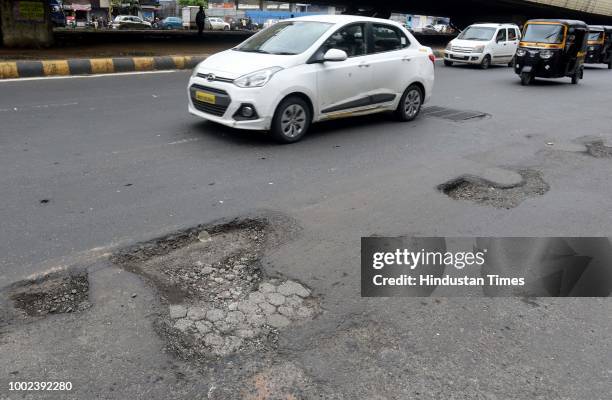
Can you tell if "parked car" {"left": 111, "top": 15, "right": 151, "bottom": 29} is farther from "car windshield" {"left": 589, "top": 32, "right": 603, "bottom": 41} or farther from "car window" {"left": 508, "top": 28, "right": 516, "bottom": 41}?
"car windshield" {"left": 589, "top": 32, "right": 603, "bottom": 41}

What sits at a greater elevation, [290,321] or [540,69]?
[540,69]

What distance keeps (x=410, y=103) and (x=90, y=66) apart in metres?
8.21

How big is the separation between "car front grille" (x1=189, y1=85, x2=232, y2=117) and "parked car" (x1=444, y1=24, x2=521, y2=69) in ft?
48.2

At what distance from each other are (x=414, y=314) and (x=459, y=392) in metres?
0.75

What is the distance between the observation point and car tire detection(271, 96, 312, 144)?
274 inches

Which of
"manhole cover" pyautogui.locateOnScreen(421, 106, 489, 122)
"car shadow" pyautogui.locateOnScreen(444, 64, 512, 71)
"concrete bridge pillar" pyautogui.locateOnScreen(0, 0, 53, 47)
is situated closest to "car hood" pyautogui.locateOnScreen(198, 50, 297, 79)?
Result: "manhole cover" pyautogui.locateOnScreen(421, 106, 489, 122)

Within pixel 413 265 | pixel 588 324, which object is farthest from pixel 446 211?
pixel 588 324

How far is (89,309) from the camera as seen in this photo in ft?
10.6

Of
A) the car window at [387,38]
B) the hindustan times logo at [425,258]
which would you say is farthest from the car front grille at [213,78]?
the hindustan times logo at [425,258]

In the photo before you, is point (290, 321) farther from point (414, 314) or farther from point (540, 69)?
point (540, 69)

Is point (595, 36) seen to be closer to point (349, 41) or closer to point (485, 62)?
A: point (485, 62)

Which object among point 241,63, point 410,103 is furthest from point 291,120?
point 410,103

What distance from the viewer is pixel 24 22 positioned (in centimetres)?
1560

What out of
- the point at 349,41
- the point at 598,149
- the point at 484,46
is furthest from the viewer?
the point at 484,46
